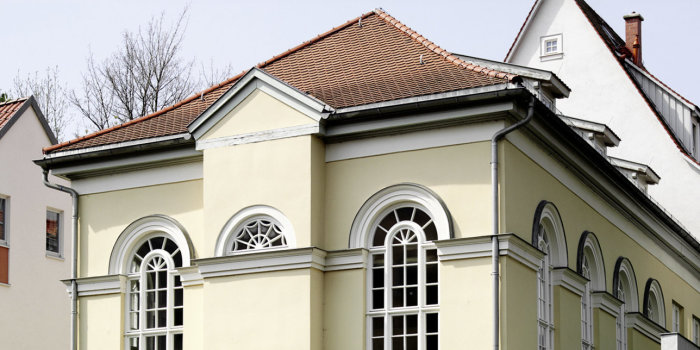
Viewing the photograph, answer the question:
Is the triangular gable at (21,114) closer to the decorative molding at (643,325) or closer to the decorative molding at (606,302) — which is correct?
the decorative molding at (606,302)

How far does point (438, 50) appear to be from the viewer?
78.3 feet

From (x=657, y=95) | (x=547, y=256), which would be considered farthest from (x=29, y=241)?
(x=657, y=95)

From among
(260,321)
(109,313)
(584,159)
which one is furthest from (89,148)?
(584,159)

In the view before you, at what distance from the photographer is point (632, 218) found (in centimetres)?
2902

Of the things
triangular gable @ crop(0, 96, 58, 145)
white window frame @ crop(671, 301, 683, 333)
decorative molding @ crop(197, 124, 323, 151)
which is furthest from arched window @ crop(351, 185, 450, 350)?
triangular gable @ crop(0, 96, 58, 145)

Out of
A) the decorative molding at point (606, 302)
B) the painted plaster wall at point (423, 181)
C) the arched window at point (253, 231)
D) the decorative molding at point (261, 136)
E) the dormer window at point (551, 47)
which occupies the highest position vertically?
the dormer window at point (551, 47)

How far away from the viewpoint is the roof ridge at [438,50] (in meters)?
22.5

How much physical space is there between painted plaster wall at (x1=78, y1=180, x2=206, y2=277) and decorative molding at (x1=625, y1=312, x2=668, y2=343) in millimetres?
10116

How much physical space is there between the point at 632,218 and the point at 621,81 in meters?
9.40

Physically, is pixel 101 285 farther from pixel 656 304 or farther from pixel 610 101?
pixel 610 101

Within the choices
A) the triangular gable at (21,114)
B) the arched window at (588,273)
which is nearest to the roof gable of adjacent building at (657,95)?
the arched window at (588,273)

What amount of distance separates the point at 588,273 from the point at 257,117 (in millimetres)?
7923

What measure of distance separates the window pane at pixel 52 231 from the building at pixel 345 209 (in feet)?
36.6

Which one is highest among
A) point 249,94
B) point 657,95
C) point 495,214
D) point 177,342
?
point 657,95
